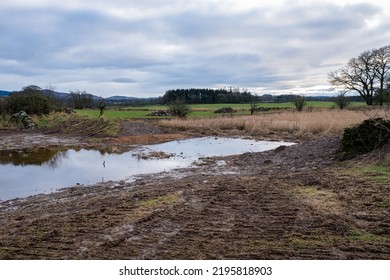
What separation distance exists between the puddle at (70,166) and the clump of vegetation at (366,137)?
16.9 ft

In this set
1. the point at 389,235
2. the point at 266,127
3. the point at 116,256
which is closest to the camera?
the point at 116,256

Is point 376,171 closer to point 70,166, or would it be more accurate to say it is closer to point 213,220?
point 213,220

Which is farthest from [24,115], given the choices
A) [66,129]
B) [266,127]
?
[266,127]

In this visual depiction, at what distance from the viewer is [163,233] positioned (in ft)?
14.6

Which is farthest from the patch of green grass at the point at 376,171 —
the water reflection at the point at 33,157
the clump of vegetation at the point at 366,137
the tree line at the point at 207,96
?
the tree line at the point at 207,96

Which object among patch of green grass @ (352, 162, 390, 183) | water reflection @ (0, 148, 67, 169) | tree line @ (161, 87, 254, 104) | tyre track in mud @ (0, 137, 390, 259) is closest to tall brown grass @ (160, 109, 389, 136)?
patch of green grass @ (352, 162, 390, 183)

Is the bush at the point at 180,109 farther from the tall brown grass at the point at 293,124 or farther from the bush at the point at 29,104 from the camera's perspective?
the bush at the point at 29,104

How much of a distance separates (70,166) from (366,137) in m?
9.65

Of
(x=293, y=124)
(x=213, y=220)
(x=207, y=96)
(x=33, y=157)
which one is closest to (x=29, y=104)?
(x=33, y=157)

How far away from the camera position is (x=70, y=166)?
12.2 m

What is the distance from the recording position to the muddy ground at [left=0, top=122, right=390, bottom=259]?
380 centimetres

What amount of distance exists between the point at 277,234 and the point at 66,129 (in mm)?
24491

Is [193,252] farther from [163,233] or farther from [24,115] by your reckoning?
[24,115]

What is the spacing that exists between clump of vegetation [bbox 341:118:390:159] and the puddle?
5157mm
